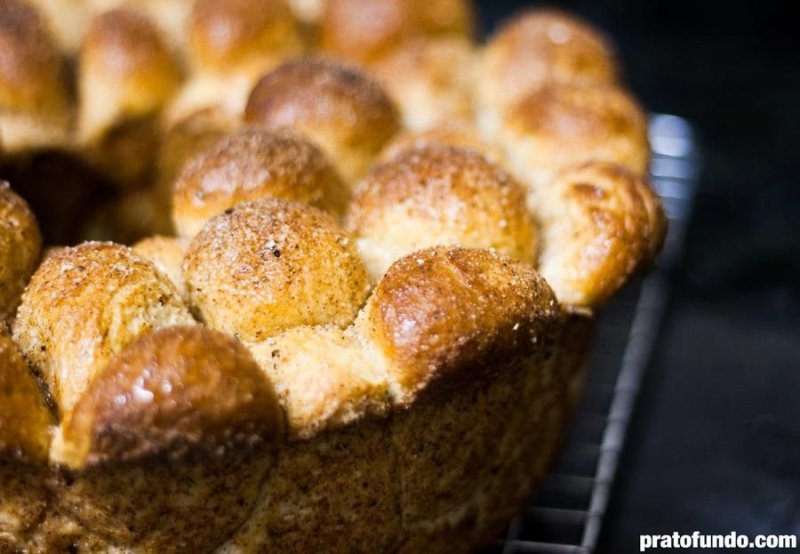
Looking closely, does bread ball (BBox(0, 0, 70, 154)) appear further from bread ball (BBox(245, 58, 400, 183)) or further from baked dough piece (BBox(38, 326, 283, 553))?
baked dough piece (BBox(38, 326, 283, 553))

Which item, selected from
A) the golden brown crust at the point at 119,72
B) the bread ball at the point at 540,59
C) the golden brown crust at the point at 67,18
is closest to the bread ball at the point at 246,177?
the golden brown crust at the point at 119,72

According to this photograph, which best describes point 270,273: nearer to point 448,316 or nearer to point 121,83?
point 448,316

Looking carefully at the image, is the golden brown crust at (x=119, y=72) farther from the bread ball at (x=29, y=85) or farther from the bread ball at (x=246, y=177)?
the bread ball at (x=246, y=177)

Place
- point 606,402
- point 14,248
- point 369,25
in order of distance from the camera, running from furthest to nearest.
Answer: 1. point 606,402
2. point 369,25
3. point 14,248

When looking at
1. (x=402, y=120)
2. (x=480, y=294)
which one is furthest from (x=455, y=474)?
(x=402, y=120)

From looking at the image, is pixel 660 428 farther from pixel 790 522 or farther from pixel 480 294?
pixel 480 294

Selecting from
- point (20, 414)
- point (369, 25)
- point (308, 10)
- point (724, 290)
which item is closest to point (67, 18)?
point (308, 10)

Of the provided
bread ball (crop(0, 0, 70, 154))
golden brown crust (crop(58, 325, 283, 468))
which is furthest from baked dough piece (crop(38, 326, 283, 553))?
bread ball (crop(0, 0, 70, 154))
